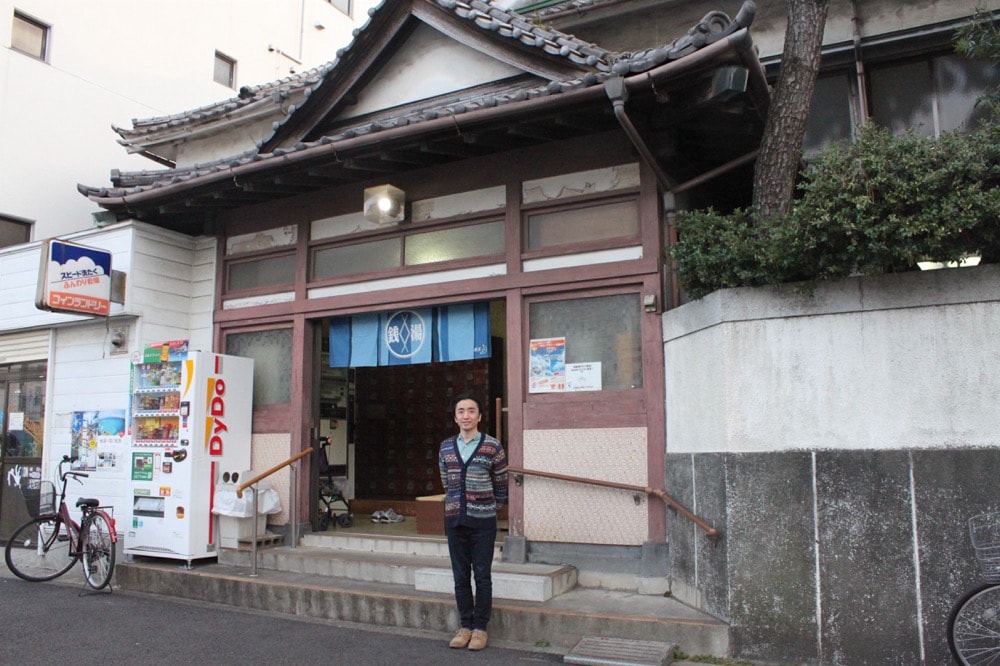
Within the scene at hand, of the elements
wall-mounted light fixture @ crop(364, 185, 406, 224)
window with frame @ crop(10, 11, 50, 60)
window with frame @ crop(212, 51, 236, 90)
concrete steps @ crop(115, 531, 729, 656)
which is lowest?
concrete steps @ crop(115, 531, 729, 656)

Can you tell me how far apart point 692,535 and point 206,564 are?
5903mm

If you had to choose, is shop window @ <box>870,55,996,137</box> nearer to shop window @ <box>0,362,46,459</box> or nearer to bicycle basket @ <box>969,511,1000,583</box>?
bicycle basket @ <box>969,511,1000,583</box>

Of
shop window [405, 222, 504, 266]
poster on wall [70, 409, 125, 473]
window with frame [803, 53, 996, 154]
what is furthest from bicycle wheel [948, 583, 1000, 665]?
poster on wall [70, 409, 125, 473]

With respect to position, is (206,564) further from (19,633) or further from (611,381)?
(611,381)

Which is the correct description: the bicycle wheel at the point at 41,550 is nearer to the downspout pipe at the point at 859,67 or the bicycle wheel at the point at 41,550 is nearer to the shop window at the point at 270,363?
the shop window at the point at 270,363

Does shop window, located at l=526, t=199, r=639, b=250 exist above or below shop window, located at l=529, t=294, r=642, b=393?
above

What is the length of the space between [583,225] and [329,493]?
5783mm

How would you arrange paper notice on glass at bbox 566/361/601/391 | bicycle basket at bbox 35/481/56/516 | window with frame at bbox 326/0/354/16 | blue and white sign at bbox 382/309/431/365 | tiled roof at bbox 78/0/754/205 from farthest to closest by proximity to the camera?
window with frame at bbox 326/0/354/16
bicycle basket at bbox 35/481/56/516
blue and white sign at bbox 382/309/431/365
paper notice on glass at bbox 566/361/601/391
tiled roof at bbox 78/0/754/205

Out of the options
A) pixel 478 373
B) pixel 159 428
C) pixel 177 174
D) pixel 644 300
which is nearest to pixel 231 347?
pixel 159 428

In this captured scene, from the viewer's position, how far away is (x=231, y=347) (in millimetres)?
10906

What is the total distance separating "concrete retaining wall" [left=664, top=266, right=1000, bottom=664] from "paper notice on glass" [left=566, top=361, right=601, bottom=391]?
1648 millimetres

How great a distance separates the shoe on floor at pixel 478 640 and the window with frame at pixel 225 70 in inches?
715

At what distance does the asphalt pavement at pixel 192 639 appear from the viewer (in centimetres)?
648

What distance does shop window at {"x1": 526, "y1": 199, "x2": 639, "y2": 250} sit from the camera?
8141 mm
